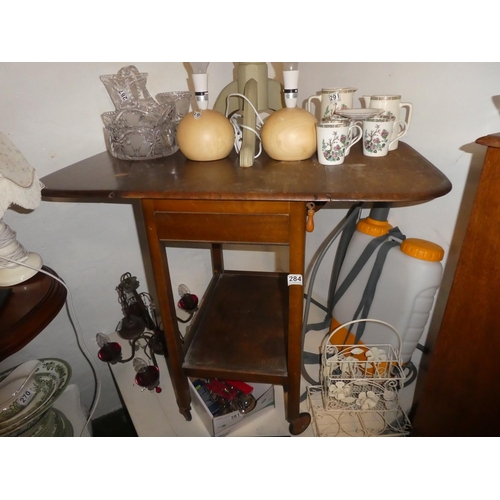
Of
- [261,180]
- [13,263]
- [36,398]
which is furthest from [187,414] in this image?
[261,180]

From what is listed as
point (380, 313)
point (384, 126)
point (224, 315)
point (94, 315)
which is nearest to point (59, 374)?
point (94, 315)

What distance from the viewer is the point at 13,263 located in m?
0.84

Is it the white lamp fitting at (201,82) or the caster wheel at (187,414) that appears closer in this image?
the white lamp fitting at (201,82)

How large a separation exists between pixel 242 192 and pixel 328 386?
2.19 feet

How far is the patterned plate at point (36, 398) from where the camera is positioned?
823 millimetres

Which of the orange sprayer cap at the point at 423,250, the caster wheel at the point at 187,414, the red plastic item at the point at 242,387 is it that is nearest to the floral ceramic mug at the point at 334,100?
the orange sprayer cap at the point at 423,250

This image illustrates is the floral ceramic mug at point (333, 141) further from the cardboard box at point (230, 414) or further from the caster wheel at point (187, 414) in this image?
the caster wheel at point (187, 414)

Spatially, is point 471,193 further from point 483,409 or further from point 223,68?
point 223,68

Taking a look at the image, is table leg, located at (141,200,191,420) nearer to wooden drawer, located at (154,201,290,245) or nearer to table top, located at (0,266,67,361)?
wooden drawer, located at (154,201,290,245)

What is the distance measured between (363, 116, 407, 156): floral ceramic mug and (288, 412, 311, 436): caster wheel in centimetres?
73

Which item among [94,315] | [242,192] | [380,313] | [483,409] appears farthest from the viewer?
[94,315]

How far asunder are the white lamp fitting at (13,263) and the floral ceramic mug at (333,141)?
29.2 inches

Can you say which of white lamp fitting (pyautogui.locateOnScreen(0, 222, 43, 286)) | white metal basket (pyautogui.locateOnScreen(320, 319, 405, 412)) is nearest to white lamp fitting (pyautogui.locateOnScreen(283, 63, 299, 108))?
white metal basket (pyautogui.locateOnScreen(320, 319, 405, 412))

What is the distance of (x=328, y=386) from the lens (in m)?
1.00
